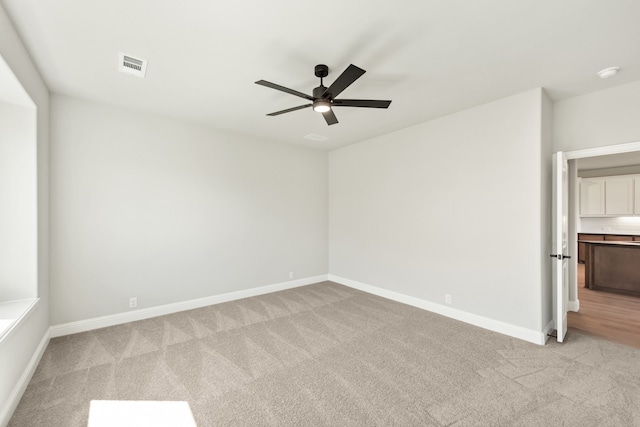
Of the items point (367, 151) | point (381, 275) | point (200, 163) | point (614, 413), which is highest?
point (367, 151)

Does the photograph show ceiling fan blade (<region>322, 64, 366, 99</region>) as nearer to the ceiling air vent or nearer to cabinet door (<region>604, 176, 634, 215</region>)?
the ceiling air vent

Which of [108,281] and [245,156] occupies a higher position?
[245,156]

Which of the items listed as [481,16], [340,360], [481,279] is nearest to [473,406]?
[340,360]

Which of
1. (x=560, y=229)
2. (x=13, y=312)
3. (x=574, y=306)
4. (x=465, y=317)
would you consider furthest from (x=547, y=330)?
(x=13, y=312)

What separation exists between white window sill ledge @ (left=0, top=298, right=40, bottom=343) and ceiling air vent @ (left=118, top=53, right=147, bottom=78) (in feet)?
7.30

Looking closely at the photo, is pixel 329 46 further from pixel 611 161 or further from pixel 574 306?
pixel 611 161

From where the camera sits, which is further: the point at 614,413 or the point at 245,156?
the point at 245,156

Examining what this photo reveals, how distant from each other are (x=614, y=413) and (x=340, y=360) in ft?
6.53

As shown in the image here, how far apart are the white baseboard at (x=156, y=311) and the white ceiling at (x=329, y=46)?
8.64ft

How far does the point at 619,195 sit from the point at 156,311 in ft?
33.2

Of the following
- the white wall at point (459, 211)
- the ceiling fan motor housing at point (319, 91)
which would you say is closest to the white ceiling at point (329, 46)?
the ceiling fan motor housing at point (319, 91)

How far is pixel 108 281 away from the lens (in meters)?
3.50

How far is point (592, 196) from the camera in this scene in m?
7.28

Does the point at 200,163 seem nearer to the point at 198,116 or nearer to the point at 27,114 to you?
the point at 198,116
